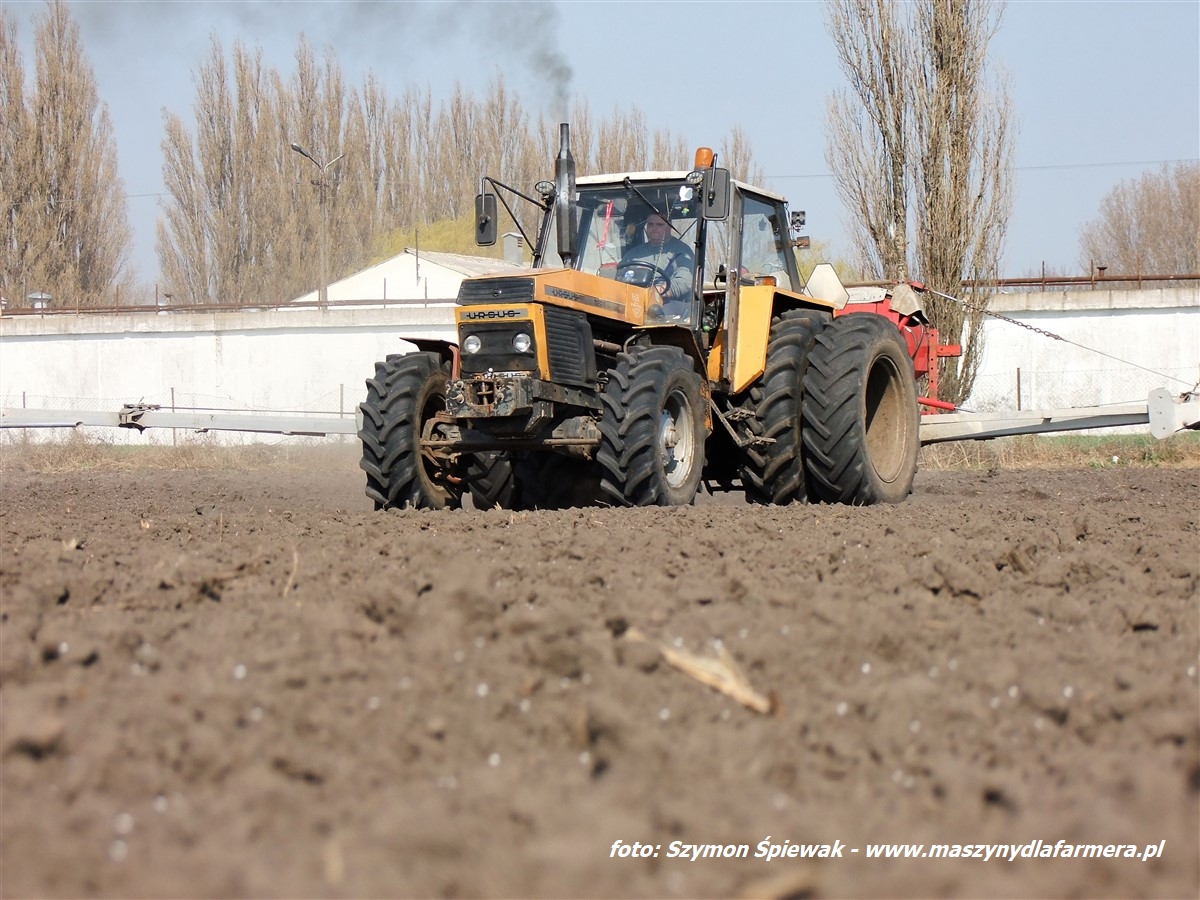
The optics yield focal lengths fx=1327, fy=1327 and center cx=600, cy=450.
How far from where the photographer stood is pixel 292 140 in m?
40.2

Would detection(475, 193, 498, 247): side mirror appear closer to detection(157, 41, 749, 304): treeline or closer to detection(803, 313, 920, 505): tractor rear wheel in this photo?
detection(803, 313, 920, 505): tractor rear wheel

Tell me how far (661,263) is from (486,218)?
113 cm

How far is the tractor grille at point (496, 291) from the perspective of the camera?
24.7 feet

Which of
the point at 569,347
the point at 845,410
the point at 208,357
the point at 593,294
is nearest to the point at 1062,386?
the point at 208,357

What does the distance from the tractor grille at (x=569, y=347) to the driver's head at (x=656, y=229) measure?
2.54 feet

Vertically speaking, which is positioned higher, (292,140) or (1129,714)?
(292,140)

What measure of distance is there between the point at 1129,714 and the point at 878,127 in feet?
55.5

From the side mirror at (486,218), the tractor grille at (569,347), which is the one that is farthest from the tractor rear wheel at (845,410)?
the side mirror at (486,218)

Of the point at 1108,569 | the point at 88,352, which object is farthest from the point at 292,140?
the point at 1108,569

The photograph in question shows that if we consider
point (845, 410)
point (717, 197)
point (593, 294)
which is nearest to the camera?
point (717, 197)

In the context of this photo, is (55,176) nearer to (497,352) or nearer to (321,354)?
(321,354)

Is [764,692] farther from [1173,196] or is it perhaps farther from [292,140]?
[1173,196]

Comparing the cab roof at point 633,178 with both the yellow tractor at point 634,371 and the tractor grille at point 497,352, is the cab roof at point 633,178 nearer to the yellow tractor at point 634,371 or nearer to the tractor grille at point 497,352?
the yellow tractor at point 634,371

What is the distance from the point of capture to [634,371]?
24.4 ft
